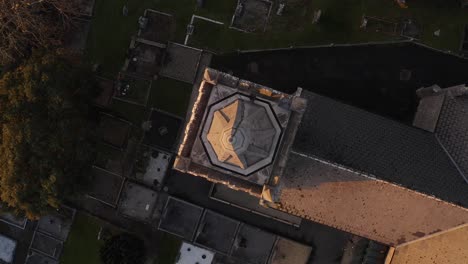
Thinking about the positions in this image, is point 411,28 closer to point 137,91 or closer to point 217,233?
point 217,233

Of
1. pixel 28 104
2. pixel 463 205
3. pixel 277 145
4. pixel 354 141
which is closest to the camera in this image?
pixel 277 145

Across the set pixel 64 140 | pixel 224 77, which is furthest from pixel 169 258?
pixel 224 77

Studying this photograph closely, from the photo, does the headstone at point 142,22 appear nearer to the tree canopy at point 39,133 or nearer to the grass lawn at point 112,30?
the grass lawn at point 112,30

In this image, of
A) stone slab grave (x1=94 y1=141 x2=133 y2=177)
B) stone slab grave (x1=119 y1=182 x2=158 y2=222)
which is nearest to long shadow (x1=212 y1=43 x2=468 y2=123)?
stone slab grave (x1=94 y1=141 x2=133 y2=177)

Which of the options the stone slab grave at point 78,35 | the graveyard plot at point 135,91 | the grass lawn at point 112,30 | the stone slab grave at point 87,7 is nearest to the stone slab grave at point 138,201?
the graveyard plot at point 135,91

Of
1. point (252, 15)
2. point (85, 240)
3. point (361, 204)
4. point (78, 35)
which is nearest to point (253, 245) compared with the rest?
point (361, 204)

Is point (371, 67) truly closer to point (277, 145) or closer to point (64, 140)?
point (277, 145)
